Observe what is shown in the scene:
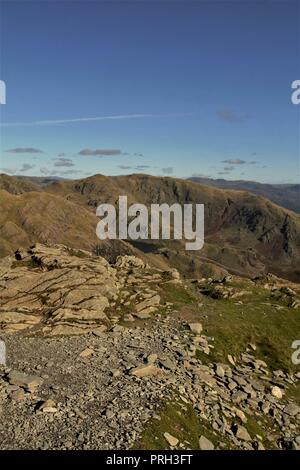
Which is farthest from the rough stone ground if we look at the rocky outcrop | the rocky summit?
the rocky outcrop

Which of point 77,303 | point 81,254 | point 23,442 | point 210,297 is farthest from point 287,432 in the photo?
point 81,254

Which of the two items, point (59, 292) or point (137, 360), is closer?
point (137, 360)

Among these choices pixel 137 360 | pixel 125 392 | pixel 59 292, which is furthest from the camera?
pixel 59 292

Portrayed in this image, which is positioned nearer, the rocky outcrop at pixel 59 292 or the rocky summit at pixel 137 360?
the rocky summit at pixel 137 360

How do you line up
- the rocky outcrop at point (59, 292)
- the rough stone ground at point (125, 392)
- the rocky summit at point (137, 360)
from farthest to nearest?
the rocky outcrop at point (59, 292) < the rocky summit at point (137, 360) < the rough stone ground at point (125, 392)

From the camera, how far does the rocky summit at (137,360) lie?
22219mm

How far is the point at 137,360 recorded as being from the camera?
3020 centimetres

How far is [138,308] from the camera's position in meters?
41.7

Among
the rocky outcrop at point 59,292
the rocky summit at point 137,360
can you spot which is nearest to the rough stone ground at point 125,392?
the rocky summit at point 137,360

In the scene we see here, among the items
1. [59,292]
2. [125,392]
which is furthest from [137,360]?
[59,292]

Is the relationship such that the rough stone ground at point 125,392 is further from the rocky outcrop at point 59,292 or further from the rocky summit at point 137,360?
the rocky outcrop at point 59,292

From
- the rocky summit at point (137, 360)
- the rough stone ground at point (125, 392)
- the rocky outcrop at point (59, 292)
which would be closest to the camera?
the rough stone ground at point (125, 392)

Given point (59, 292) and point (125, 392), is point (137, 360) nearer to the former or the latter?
point (125, 392)
